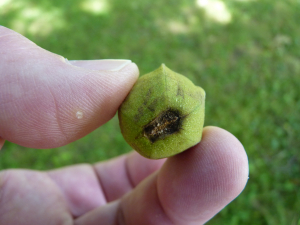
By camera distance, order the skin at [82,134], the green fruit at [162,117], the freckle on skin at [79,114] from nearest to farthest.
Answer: the green fruit at [162,117] < the skin at [82,134] < the freckle on skin at [79,114]

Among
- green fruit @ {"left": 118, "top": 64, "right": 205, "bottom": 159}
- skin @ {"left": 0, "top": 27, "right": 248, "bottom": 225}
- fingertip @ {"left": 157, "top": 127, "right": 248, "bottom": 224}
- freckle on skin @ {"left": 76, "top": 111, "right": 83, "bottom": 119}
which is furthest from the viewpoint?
freckle on skin @ {"left": 76, "top": 111, "right": 83, "bottom": 119}

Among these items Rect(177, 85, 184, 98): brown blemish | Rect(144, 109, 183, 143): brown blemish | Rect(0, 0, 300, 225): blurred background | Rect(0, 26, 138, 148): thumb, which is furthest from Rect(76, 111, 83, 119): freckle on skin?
Rect(0, 0, 300, 225): blurred background

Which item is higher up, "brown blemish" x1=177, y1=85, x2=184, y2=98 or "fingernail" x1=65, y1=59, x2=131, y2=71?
"brown blemish" x1=177, y1=85, x2=184, y2=98

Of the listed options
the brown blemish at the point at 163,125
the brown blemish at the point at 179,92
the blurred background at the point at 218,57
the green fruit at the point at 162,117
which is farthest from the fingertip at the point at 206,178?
the blurred background at the point at 218,57

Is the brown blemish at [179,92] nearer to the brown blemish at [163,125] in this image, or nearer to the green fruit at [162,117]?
the green fruit at [162,117]

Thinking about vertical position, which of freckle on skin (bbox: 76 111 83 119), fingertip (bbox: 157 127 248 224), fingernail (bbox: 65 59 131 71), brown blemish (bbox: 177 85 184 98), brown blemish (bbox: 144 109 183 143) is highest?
brown blemish (bbox: 177 85 184 98)

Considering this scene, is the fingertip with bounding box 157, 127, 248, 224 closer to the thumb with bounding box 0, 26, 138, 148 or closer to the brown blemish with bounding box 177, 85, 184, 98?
the brown blemish with bounding box 177, 85, 184, 98

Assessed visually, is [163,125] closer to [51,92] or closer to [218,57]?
[51,92]
